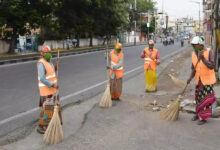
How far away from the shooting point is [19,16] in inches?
994

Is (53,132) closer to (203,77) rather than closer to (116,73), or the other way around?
(203,77)

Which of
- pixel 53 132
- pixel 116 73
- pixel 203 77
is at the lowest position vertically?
pixel 53 132

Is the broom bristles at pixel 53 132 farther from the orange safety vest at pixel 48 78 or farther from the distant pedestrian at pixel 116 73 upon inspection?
the distant pedestrian at pixel 116 73

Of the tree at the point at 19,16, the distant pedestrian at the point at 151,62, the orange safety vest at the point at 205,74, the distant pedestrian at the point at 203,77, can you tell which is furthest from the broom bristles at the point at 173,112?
the tree at the point at 19,16

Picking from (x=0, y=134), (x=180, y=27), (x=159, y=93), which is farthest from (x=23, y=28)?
(x=180, y=27)

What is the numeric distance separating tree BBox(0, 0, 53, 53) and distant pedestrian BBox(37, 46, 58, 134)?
789 inches

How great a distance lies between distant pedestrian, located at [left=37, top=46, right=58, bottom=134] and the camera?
5.22 m

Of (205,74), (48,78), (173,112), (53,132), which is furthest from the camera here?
(173,112)

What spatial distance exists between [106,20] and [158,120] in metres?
37.3

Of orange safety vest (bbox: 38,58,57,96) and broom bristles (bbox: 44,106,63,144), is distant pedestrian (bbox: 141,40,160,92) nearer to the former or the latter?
orange safety vest (bbox: 38,58,57,96)

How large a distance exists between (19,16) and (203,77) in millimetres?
21912

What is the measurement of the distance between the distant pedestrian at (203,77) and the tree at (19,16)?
67.9ft

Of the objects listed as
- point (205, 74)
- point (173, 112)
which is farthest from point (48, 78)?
point (205, 74)

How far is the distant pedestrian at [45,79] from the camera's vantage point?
5.22m
